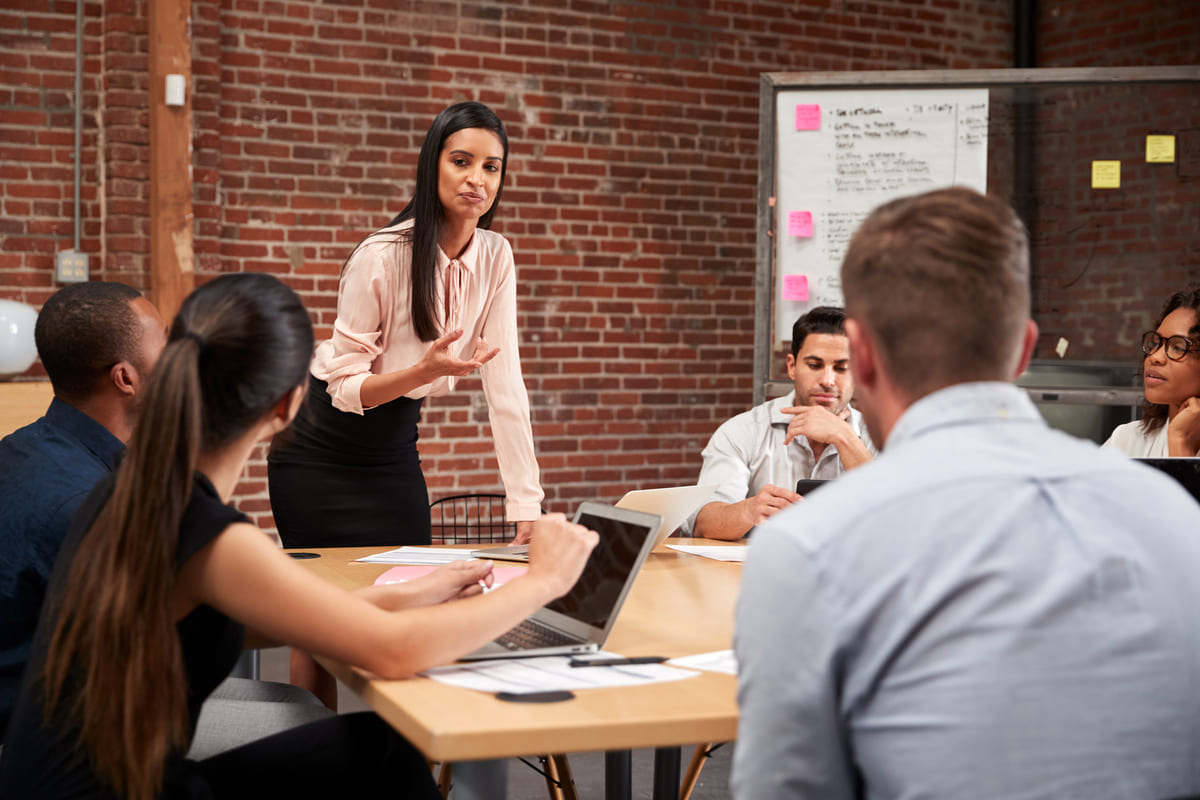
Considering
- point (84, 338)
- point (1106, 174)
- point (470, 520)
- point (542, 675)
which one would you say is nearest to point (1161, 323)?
point (1106, 174)

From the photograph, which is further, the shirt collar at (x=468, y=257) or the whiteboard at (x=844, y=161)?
the whiteboard at (x=844, y=161)

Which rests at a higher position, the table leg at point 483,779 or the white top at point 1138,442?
the white top at point 1138,442

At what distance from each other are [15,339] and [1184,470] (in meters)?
3.50

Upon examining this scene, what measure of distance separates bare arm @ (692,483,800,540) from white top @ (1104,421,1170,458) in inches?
44.2

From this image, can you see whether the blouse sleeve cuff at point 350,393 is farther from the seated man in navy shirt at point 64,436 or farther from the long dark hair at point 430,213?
the seated man in navy shirt at point 64,436

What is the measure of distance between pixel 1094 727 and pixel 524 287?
4.18 m

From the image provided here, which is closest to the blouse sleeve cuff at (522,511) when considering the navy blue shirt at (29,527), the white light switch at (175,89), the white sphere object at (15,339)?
the navy blue shirt at (29,527)

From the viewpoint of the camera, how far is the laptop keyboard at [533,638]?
1.38 metres

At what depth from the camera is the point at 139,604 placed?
112 cm

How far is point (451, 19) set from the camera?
4680mm

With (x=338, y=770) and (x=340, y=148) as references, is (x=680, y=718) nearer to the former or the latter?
(x=338, y=770)

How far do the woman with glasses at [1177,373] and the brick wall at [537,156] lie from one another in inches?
101

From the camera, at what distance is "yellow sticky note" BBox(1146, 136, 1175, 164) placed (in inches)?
170

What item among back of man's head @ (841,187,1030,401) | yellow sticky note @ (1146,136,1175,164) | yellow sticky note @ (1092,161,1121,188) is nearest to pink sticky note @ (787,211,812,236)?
yellow sticky note @ (1092,161,1121,188)
